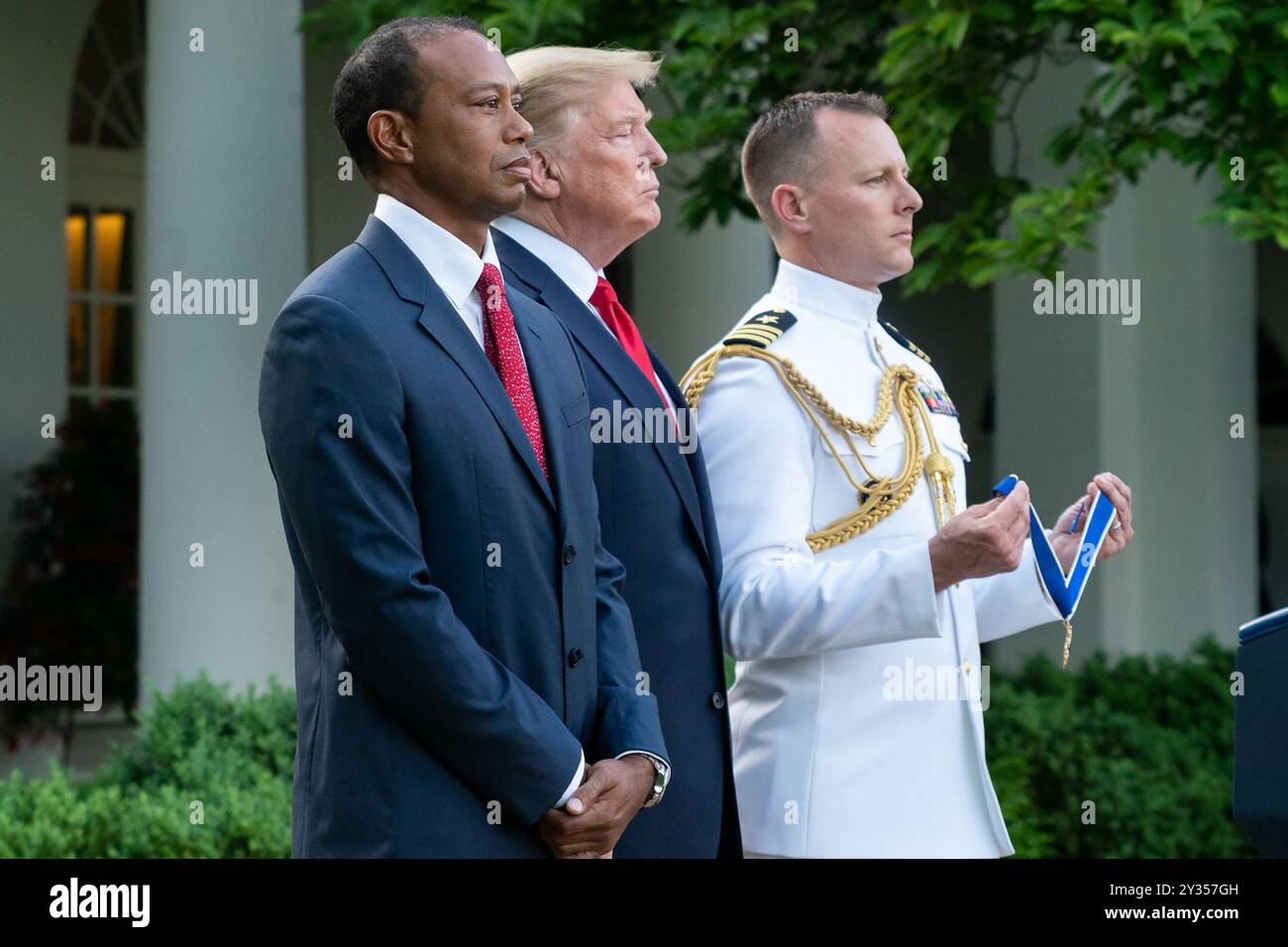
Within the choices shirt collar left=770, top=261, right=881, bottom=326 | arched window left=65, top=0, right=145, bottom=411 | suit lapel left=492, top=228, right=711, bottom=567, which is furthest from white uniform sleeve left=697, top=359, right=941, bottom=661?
arched window left=65, top=0, right=145, bottom=411

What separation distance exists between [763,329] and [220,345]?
4.28 m

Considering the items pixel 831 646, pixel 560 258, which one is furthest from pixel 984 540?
pixel 560 258

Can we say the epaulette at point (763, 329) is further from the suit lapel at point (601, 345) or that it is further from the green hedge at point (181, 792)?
the green hedge at point (181, 792)

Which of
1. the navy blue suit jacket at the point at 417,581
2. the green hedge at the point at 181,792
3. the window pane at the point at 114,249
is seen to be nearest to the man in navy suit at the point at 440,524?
the navy blue suit jacket at the point at 417,581

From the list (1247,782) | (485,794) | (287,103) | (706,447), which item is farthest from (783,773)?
(287,103)

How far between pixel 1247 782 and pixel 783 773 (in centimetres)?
105

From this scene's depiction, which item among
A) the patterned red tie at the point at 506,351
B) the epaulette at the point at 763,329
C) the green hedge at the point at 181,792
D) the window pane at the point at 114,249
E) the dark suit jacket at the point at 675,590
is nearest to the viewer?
the patterned red tie at the point at 506,351

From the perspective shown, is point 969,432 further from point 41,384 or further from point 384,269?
point 384,269

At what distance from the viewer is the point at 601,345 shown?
115 inches

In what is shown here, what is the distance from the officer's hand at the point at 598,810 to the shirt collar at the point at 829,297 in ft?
3.72

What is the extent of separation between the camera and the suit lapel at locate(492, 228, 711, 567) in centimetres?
288

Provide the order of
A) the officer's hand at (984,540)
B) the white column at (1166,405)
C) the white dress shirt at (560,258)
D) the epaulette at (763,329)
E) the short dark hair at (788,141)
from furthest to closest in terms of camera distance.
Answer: the white column at (1166,405), the short dark hair at (788,141), the epaulette at (763,329), the white dress shirt at (560,258), the officer's hand at (984,540)

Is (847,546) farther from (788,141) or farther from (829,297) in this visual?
(788,141)

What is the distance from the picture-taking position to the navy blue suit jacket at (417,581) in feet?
7.39
